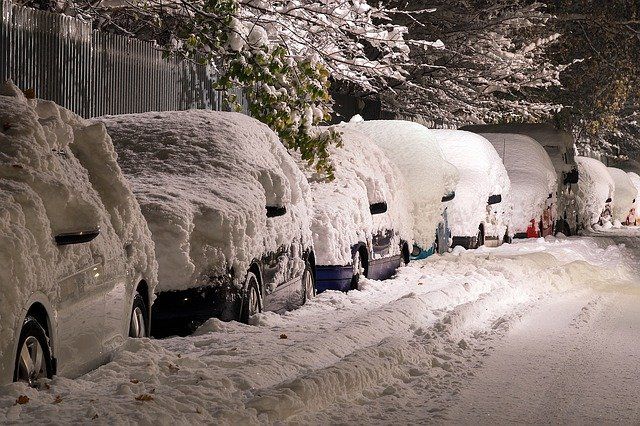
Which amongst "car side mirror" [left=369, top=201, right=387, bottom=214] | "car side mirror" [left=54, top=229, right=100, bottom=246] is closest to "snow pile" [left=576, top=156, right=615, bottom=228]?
"car side mirror" [left=369, top=201, right=387, bottom=214]

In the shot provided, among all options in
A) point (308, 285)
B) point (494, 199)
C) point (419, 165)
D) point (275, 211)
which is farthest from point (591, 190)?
point (275, 211)

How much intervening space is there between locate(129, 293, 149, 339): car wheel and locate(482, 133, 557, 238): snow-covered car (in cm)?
1669

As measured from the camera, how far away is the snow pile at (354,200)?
1388cm

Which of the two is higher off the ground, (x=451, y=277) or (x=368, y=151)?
(x=368, y=151)

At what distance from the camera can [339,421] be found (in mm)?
7203

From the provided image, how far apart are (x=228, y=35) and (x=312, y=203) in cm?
279

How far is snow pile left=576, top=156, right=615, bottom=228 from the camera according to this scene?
32.8 m

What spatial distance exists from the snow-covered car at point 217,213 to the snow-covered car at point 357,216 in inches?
30.6

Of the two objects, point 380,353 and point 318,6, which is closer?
point 380,353

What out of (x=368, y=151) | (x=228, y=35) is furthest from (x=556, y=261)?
(x=228, y=35)

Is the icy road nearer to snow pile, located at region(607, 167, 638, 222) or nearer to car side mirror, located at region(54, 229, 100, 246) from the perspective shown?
car side mirror, located at region(54, 229, 100, 246)

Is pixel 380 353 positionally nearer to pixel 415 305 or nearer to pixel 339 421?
pixel 339 421

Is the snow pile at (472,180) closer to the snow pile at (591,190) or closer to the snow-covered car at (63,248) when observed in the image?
the snow pile at (591,190)

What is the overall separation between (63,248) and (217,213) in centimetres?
303
